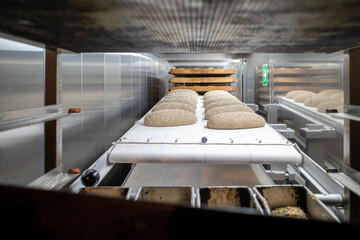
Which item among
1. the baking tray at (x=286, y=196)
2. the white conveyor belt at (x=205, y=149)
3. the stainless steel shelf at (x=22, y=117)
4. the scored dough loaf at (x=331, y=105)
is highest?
the scored dough loaf at (x=331, y=105)

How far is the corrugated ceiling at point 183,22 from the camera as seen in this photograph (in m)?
0.45

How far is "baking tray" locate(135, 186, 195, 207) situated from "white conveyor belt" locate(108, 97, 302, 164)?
0.44 meters

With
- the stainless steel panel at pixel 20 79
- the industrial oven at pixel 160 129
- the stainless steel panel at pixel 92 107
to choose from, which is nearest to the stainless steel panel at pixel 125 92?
the industrial oven at pixel 160 129

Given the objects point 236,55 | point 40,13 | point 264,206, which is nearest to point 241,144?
point 264,206

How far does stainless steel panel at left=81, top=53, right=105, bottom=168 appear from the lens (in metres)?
1.70

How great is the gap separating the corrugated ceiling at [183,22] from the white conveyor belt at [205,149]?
75cm

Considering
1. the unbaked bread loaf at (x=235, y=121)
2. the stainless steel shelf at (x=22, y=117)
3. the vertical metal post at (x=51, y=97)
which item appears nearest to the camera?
the stainless steel shelf at (x=22, y=117)

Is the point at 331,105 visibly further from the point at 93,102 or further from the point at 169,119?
the point at 93,102

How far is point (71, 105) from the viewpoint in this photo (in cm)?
149

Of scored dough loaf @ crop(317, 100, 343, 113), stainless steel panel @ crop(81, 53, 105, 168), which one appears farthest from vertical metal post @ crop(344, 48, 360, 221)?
stainless steel panel @ crop(81, 53, 105, 168)

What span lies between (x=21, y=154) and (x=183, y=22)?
883 mm

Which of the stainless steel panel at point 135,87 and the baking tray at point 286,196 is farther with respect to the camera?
Answer: the stainless steel panel at point 135,87

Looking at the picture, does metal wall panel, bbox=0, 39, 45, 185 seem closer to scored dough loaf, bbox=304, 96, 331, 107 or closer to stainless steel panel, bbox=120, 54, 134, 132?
stainless steel panel, bbox=120, 54, 134, 132

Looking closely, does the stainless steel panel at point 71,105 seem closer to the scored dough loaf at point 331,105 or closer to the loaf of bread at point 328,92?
the scored dough loaf at point 331,105
